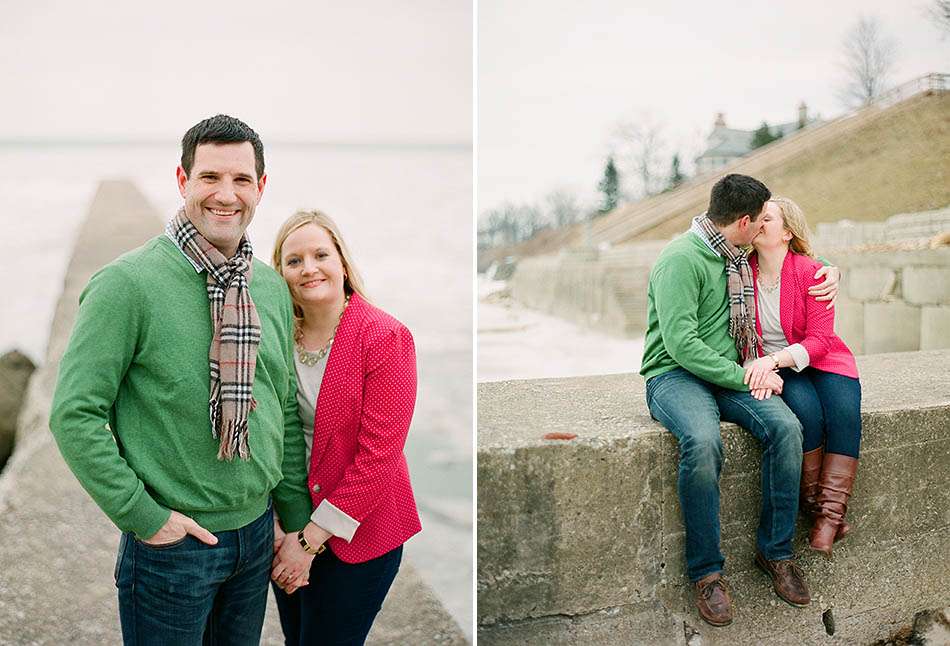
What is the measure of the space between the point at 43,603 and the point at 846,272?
5.28 metres

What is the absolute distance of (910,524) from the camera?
2.44m

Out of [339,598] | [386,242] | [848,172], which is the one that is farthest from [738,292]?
[848,172]

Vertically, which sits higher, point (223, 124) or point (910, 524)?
point (223, 124)

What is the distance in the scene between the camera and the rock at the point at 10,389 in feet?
7.82

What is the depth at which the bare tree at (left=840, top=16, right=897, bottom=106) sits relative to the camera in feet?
17.4

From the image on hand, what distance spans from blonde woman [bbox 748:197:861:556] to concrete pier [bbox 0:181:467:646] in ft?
3.61

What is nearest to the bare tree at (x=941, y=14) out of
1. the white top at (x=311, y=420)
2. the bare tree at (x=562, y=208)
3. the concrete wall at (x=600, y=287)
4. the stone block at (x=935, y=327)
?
the stone block at (x=935, y=327)

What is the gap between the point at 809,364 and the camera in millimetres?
2281

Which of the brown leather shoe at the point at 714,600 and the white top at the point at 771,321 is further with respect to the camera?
the white top at the point at 771,321

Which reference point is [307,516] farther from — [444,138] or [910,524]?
[910,524]

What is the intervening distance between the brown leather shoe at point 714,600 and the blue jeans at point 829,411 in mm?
417

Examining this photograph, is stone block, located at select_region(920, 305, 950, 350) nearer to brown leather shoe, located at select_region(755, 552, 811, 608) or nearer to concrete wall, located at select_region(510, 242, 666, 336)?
concrete wall, located at select_region(510, 242, 666, 336)

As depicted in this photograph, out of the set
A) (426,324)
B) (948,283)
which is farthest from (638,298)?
(426,324)

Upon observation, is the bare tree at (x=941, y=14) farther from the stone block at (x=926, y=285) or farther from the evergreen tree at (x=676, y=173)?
the evergreen tree at (x=676, y=173)
